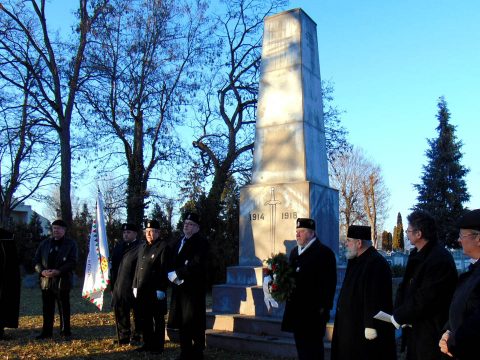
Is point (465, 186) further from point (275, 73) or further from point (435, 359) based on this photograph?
point (435, 359)

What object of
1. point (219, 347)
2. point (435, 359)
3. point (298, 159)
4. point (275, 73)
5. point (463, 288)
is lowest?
point (219, 347)

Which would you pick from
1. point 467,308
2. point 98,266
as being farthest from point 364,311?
point 98,266

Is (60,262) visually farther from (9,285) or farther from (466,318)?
(466,318)

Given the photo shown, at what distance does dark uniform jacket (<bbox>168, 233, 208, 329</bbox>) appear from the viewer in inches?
273

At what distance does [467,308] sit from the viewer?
9.77 ft

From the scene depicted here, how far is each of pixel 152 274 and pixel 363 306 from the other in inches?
157

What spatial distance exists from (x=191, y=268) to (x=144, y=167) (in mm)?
16290

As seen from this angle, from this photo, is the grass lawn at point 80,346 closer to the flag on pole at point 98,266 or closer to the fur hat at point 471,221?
the flag on pole at point 98,266

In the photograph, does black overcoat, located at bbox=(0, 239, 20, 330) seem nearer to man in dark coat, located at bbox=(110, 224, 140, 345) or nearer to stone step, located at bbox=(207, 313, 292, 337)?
man in dark coat, located at bbox=(110, 224, 140, 345)

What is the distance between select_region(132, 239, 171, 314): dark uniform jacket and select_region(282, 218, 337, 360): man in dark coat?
2.55 metres

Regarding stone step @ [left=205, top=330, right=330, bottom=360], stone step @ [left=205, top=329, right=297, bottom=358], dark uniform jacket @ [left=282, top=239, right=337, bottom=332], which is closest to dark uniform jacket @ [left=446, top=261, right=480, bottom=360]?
dark uniform jacket @ [left=282, top=239, right=337, bottom=332]

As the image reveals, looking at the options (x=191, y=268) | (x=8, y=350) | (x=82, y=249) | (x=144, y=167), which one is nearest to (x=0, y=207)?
(x=82, y=249)

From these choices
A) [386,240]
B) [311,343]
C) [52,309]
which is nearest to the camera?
[311,343]

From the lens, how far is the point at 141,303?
776 cm
